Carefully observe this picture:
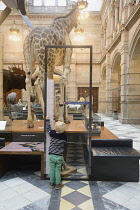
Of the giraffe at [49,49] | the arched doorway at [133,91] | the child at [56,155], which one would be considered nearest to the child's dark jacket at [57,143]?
the child at [56,155]

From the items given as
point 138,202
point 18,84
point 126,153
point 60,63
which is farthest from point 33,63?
point 18,84

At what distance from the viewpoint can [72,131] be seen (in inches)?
152

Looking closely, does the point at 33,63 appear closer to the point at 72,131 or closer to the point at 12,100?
the point at 72,131

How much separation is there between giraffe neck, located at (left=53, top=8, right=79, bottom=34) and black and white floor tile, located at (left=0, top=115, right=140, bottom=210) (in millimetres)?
3328

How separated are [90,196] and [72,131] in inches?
57.4

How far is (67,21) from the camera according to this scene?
14.8 ft

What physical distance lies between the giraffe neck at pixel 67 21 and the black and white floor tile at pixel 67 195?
3328 mm

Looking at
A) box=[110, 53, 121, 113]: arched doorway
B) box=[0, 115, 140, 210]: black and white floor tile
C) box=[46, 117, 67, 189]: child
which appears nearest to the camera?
box=[0, 115, 140, 210]: black and white floor tile

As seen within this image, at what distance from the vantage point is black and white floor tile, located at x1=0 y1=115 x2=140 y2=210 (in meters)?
2.38

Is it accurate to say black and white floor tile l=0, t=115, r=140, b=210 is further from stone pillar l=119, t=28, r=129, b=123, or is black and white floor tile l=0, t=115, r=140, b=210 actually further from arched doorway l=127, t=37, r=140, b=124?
stone pillar l=119, t=28, r=129, b=123

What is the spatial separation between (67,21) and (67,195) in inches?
152

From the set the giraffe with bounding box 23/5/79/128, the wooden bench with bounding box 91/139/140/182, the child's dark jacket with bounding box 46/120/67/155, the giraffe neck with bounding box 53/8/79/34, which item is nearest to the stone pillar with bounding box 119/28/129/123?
the giraffe neck with bounding box 53/8/79/34

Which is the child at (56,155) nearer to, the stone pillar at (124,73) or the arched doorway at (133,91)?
the arched doorway at (133,91)

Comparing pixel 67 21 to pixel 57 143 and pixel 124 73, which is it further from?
pixel 124 73
